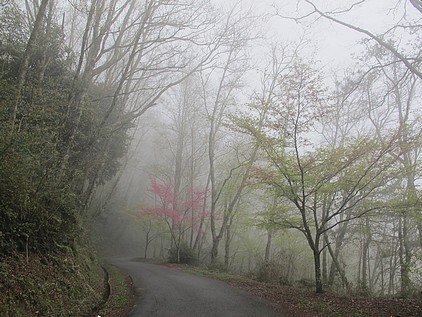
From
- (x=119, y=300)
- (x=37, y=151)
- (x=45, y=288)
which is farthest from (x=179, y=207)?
(x=45, y=288)

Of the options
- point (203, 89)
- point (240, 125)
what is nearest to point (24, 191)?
point (240, 125)

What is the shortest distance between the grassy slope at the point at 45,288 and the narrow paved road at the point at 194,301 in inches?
48.4

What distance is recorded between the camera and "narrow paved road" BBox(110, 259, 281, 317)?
→ 720cm

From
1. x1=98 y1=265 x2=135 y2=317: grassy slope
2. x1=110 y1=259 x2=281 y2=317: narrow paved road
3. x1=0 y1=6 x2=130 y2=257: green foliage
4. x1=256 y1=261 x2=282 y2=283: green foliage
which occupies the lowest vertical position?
x1=98 y1=265 x2=135 y2=317: grassy slope

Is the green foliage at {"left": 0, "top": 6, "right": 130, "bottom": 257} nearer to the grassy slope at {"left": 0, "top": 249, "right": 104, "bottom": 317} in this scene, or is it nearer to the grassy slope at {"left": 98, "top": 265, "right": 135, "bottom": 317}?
the grassy slope at {"left": 0, "top": 249, "right": 104, "bottom": 317}

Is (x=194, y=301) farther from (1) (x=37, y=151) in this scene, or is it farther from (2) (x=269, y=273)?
(2) (x=269, y=273)

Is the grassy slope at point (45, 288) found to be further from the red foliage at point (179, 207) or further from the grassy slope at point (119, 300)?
the red foliage at point (179, 207)

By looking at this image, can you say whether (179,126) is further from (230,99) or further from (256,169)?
(256,169)

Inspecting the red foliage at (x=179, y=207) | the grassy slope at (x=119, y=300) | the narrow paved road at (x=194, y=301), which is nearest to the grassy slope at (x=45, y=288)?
the grassy slope at (x=119, y=300)

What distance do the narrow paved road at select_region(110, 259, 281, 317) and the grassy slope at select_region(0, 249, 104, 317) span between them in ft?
4.03

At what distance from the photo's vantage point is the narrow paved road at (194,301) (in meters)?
7.20

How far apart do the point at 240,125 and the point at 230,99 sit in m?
9.27

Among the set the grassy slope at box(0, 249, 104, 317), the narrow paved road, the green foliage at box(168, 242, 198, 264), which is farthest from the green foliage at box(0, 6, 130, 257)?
the green foliage at box(168, 242, 198, 264)

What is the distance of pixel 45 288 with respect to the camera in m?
5.49
